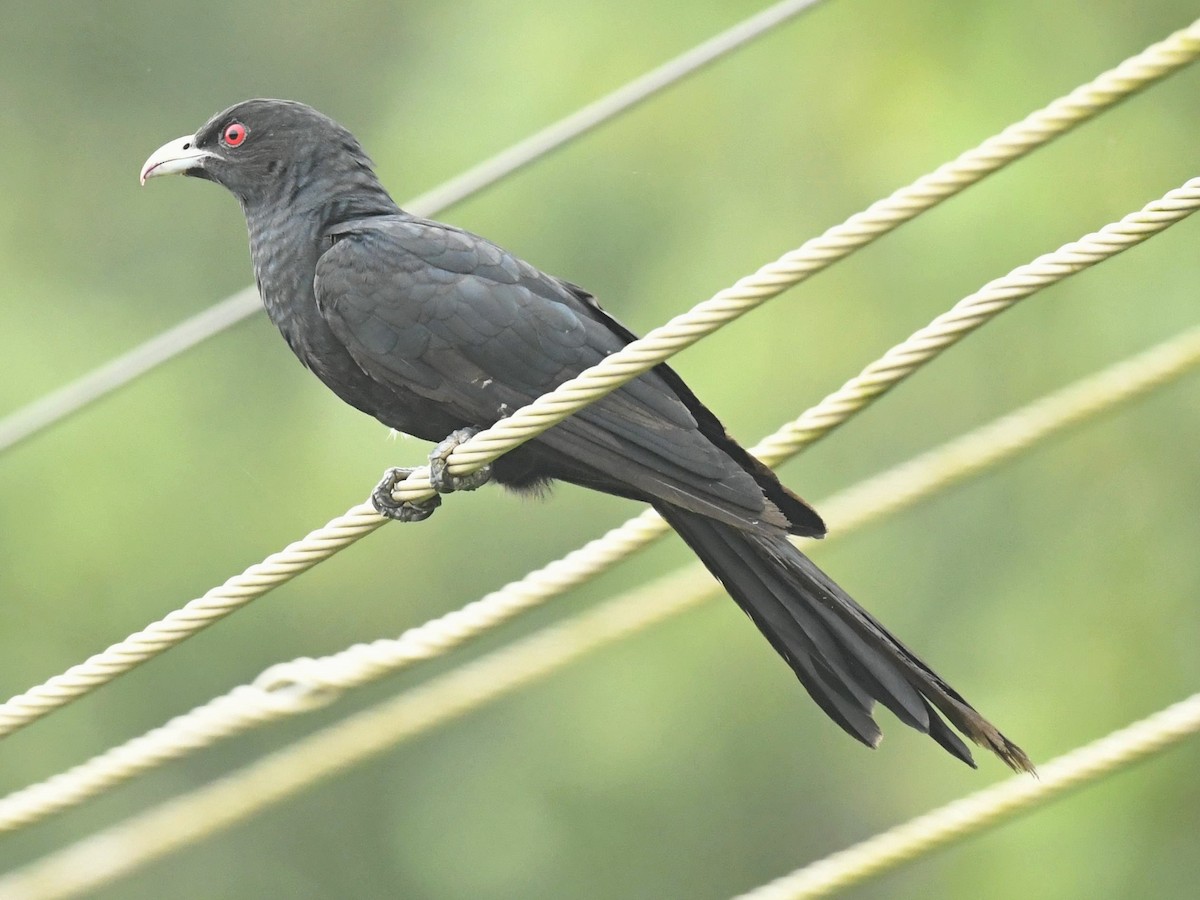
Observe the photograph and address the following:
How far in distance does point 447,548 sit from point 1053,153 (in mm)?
4618

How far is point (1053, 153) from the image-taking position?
10344 millimetres

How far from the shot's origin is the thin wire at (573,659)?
4.26m

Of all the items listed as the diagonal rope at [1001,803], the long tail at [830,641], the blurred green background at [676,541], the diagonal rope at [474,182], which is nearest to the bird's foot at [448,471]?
the long tail at [830,641]

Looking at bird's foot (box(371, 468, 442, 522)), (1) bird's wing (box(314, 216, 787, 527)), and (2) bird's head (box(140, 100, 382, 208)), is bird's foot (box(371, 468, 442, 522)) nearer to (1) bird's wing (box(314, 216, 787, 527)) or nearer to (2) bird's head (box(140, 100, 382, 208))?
(1) bird's wing (box(314, 216, 787, 527))

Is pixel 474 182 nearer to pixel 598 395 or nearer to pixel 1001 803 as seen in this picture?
pixel 598 395

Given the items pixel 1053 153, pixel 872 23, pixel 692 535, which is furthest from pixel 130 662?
pixel 872 23

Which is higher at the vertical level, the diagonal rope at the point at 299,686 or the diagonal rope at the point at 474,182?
the diagonal rope at the point at 474,182

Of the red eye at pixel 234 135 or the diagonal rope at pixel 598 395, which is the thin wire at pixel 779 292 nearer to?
the diagonal rope at pixel 598 395

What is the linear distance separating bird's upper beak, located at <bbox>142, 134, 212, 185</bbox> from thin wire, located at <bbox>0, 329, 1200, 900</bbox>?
6.76ft

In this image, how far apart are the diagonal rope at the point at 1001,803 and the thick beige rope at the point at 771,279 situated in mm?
1833

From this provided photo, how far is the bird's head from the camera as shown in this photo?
4.35 metres

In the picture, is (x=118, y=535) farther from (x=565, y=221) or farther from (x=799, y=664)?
(x=799, y=664)

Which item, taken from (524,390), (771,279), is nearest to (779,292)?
(771,279)

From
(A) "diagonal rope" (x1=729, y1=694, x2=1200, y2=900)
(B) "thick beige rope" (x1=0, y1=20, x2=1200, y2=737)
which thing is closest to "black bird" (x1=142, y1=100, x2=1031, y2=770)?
(B) "thick beige rope" (x1=0, y1=20, x2=1200, y2=737)
